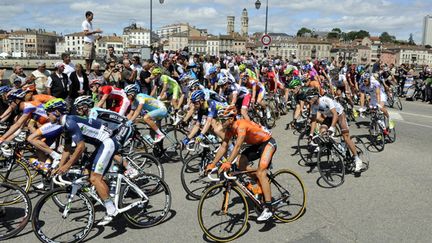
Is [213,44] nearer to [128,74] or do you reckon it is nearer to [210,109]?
[128,74]

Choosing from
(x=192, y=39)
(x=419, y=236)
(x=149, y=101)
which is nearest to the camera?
(x=419, y=236)

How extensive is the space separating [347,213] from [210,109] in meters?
3.48

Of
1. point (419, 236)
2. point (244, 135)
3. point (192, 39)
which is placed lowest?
point (419, 236)

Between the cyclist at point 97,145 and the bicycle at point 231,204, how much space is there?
4.52 ft

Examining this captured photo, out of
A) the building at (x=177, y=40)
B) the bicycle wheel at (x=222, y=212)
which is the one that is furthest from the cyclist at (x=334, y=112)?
the building at (x=177, y=40)

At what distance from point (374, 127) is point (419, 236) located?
551cm

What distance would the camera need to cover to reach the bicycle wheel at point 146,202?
5.84 m

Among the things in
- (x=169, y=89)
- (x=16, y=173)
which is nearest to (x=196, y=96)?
(x=169, y=89)

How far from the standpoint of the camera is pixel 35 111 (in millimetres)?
7441

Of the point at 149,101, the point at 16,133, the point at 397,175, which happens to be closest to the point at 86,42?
the point at 149,101

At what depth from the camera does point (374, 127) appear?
10.7m

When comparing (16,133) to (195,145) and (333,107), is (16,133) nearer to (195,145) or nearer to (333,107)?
(195,145)

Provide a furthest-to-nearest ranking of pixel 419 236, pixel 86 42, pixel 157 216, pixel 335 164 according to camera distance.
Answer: pixel 86 42
pixel 335 164
pixel 157 216
pixel 419 236

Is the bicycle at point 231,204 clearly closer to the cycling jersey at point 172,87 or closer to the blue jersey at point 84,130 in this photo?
the blue jersey at point 84,130
